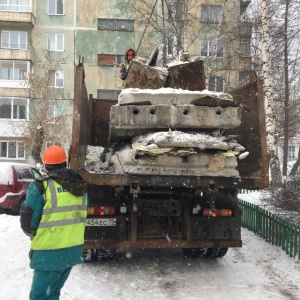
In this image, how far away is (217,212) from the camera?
6.00 meters

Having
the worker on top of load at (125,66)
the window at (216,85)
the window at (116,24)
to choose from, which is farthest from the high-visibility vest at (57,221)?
the window at (116,24)

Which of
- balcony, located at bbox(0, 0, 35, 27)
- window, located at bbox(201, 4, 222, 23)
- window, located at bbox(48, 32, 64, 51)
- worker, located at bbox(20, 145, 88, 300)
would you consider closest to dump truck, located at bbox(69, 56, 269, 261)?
worker, located at bbox(20, 145, 88, 300)

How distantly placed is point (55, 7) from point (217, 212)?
29.8 meters

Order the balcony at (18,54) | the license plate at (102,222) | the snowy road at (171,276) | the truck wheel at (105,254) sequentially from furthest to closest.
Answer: the balcony at (18,54) < the truck wheel at (105,254) < the license plate at (102,222) < the snowy road at (171,276)

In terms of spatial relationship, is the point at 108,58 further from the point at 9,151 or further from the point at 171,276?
the point at 171,276

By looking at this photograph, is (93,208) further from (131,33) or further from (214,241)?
(131,33)

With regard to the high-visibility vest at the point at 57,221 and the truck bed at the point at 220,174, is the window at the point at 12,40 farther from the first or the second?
the high-visibility vest at the point at 57,221

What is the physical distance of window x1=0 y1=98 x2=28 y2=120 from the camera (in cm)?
3084

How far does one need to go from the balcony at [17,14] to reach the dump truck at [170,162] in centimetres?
2680

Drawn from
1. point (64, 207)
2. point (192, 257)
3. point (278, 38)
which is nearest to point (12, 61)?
point (278, 38)

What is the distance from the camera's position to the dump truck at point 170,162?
17.4 feet

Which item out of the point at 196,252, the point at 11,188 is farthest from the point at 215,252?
the point at 11,188

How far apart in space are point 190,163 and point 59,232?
2204mm

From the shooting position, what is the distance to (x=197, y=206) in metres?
5.98
